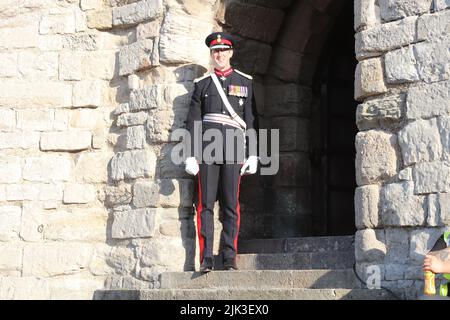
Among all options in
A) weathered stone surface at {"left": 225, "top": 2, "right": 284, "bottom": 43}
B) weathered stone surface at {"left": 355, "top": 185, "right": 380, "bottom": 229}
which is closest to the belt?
weathered stone surface at {"left": 225, "top": 2, "right": 284, "bottom": 43}

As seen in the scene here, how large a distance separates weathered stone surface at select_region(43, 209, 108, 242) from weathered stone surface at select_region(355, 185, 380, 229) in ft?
7.56

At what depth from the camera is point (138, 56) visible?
7.41 m

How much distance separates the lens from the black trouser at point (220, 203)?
6668 millimetres

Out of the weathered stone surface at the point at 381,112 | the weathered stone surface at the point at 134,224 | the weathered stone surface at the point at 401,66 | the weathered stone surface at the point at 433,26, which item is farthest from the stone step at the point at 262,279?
the weathered stone surface at the point at 433,26

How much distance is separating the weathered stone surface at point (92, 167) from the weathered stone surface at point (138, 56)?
2.19 feet

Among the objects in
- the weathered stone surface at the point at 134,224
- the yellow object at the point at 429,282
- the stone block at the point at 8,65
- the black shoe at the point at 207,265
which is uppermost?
the stone block at the point at 8,65

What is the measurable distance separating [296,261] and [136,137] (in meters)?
1.60

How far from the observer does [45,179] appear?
7566 millimetres

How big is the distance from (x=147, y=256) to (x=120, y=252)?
303mm

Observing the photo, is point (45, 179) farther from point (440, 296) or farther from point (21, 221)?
point (440, 296)

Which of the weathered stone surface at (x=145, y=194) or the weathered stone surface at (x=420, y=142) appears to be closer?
the weathered stone surface at (x=420, y=142)

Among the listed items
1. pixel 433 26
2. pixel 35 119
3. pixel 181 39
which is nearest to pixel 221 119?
pixel 181 39

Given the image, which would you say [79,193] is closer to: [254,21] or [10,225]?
[10,225]

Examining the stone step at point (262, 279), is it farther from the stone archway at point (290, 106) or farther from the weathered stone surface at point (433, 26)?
the weathered stone surface at point (433, 26)
